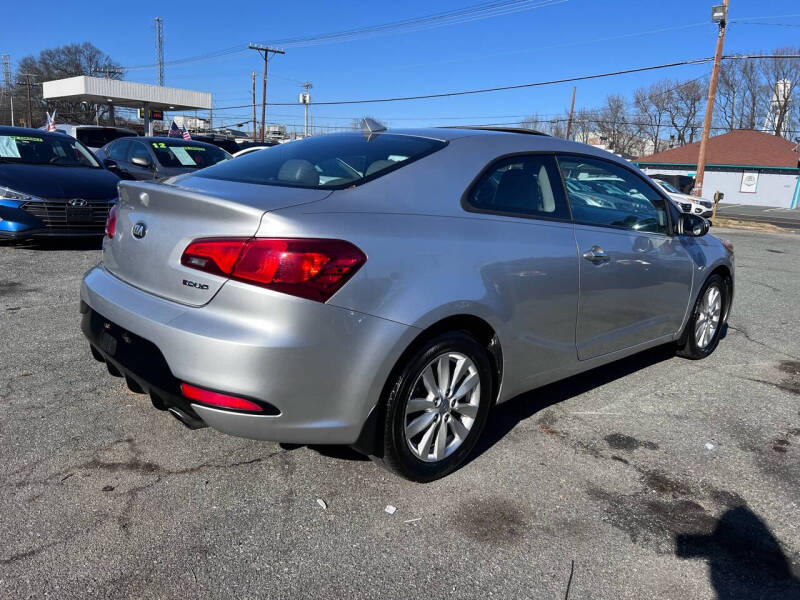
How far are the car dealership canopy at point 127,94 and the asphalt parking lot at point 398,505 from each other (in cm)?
4119

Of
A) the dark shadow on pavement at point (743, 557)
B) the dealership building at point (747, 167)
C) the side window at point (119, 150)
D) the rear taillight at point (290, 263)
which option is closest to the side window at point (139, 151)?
A: the side window at point (119, 150)

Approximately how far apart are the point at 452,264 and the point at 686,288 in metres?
2.54

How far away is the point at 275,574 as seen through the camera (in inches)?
90.9

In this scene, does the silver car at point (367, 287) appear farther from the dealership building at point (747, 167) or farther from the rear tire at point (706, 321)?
the dealership building at point (747, 167)

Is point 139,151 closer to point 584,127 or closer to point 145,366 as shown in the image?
point 145,366

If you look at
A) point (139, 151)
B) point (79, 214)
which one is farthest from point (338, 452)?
point (139, 151)

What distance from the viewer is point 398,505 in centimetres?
280

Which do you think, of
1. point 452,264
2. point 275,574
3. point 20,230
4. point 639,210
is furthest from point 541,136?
point 20,230

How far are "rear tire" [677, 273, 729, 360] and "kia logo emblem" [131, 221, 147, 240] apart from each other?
3923 mm

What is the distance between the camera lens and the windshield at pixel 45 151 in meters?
8.39

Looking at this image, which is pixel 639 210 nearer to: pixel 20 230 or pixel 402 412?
pixel 402 412

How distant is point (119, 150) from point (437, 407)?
1084 centimetres

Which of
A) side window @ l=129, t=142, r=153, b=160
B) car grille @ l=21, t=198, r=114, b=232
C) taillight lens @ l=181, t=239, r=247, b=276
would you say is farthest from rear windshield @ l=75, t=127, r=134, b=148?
taillight lens @ l=181, t=239, r=247, b=276

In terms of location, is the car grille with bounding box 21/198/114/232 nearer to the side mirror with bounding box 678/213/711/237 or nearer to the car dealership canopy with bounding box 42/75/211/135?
the side mirror with bounding box 678/213/711/237
